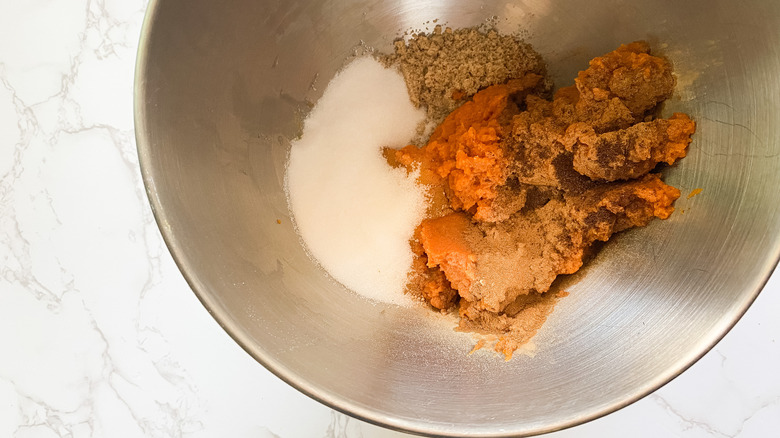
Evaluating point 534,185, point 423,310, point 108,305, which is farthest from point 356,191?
point 108,305

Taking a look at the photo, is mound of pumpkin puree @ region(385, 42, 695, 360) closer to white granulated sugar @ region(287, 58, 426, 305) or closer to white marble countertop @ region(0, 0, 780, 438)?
white granulated sugar @ region(287, 58, 426, 305)

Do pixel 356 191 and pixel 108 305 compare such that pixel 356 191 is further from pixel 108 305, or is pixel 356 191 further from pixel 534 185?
pixel 108 305

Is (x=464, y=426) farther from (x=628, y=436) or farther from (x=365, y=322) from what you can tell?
(x=628, y=436)

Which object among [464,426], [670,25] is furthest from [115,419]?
[670,25]

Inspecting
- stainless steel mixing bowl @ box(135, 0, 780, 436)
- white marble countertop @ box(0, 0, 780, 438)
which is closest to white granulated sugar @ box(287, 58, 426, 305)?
stainless steel mixing bowl @ box(135, 0, 780, 436)

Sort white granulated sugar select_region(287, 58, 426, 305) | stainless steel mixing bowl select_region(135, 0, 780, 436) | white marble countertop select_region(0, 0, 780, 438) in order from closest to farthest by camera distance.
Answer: stainless steel mixing bowl select_region(135, 0, 780, 436), white granulated sugar select_region(287, 58, 426, 305), white marble countertop select_region(0, 0, 780, 438)
